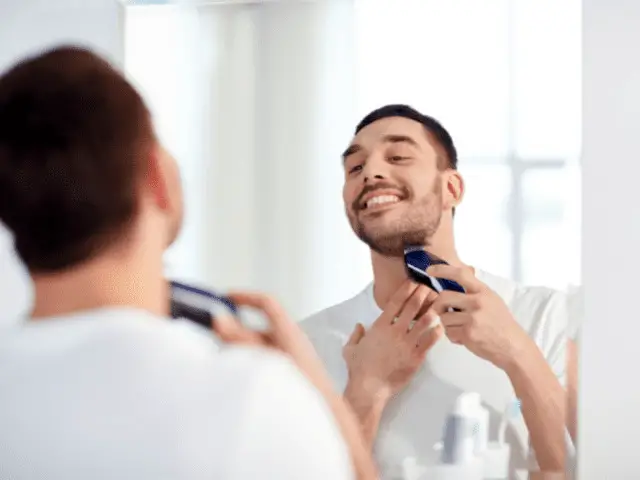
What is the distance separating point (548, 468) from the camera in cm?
112

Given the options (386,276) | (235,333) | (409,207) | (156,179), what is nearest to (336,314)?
(386,276)

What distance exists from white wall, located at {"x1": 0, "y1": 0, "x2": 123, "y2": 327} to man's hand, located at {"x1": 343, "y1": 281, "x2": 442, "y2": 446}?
1.93 ft

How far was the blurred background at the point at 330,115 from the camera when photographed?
1164mm

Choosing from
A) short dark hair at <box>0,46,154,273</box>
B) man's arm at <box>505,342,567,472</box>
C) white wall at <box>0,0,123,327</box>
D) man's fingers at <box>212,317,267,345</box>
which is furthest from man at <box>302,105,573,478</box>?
short dark hair at <box>0,46,154,273</box>

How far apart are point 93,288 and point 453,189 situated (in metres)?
0.67

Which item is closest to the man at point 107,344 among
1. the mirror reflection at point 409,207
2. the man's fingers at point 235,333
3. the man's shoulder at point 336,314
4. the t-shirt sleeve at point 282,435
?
the t-shirt sleeve at point 282,435

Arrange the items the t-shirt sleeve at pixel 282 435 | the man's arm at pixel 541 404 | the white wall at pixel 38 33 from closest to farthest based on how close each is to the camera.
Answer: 1. the t-shirt sleeve at pixel 282 435
2. the man's arm at pixel 541 404
3. the white wall at pixel 38 33

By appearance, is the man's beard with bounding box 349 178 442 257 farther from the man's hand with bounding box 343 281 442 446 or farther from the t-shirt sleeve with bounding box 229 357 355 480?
the t-shirt sleeve with bounding box 229 357 355 480

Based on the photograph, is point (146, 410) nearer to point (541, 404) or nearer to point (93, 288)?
point (93, 288)

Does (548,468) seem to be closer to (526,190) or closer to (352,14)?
(526,190)

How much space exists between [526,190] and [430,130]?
0.56ft

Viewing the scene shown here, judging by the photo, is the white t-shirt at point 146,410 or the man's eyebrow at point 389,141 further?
the man's eyebrow at point 389,141

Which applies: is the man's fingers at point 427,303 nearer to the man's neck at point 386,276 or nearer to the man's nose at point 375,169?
the man's neck at point 386,276

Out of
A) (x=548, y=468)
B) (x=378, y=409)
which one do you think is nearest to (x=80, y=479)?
(x=378, y=409)
